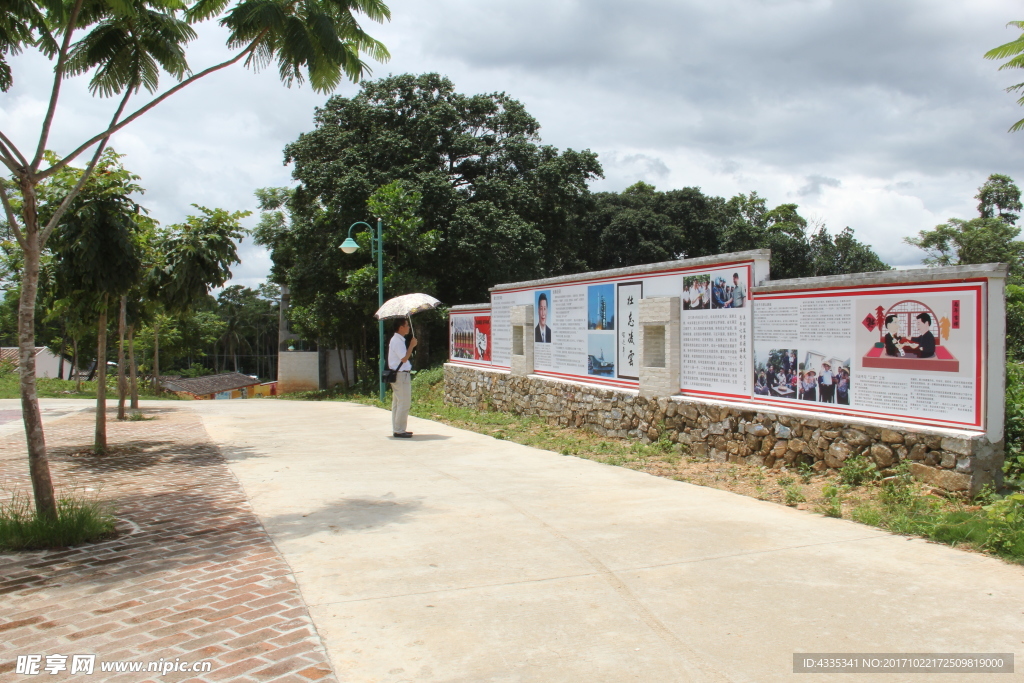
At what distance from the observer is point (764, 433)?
27.9 ft

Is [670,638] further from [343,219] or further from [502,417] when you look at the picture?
[343,219]

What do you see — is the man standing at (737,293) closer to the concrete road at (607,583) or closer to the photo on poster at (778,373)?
the photo on poster at (778,373)

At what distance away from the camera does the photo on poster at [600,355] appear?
1156 cm

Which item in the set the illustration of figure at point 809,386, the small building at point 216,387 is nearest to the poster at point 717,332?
the illustration of figure at point 809,386

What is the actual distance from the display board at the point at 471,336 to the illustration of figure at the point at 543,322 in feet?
8.64

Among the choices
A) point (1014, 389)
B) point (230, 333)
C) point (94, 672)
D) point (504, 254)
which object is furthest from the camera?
point (230, 333)

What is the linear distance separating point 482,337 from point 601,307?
566cm

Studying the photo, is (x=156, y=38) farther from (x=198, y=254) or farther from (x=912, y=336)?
(x=912, y=336)

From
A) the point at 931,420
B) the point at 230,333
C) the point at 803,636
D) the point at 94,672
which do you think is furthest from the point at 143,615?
the point at 230,333

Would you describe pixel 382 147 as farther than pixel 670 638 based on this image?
Yes

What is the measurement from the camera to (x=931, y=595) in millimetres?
4422

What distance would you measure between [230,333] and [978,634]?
65461 mm

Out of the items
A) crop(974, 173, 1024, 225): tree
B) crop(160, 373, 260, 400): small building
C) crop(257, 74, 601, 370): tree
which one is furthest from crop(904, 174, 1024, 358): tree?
crop(160, 373, 260, 400): small building

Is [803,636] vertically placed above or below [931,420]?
below
